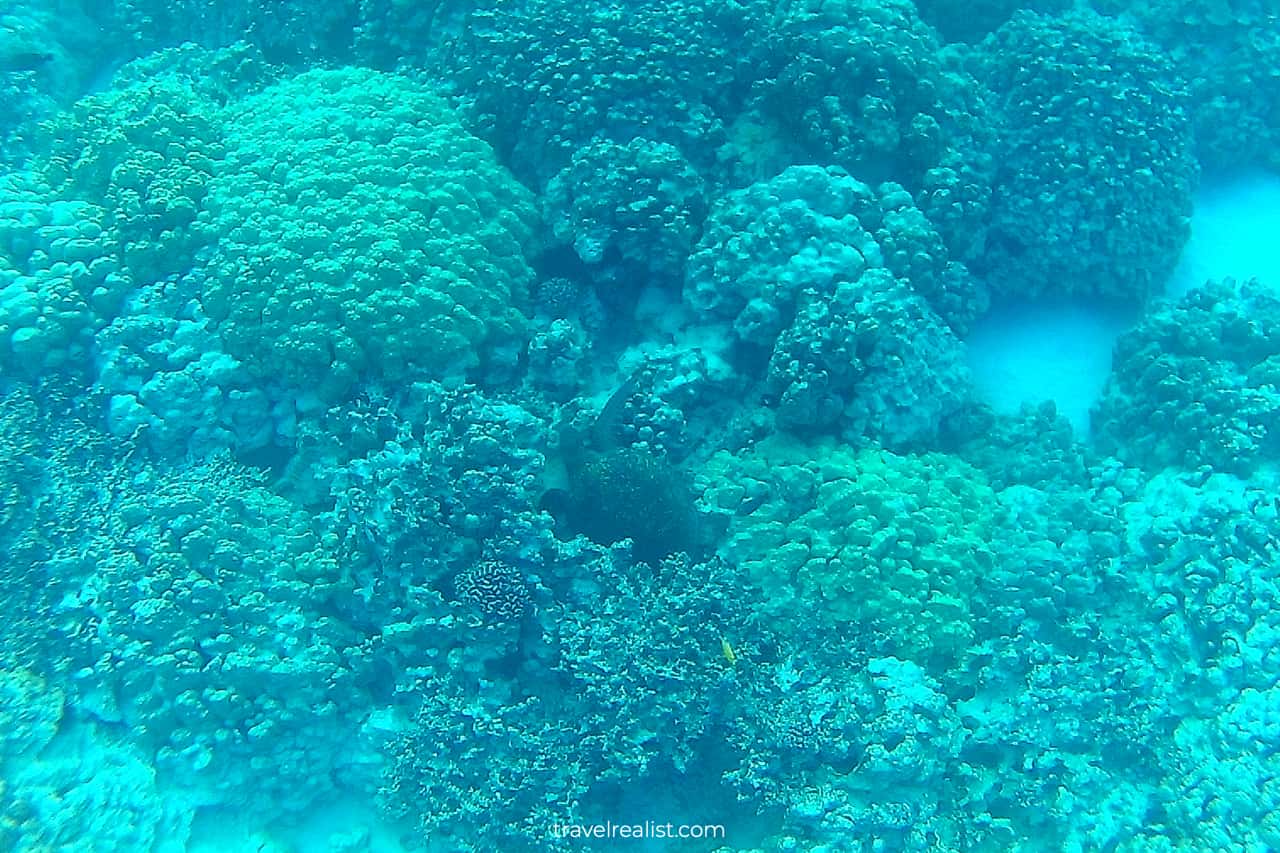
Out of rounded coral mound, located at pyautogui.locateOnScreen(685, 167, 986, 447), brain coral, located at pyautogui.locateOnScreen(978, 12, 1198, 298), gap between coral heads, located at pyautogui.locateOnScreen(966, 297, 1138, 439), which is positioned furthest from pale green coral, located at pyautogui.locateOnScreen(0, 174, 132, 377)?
brain coral, located at pyautogui.locateOnScreen(978, 12, 1198, 298)

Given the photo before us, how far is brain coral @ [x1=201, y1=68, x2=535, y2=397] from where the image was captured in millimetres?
4855

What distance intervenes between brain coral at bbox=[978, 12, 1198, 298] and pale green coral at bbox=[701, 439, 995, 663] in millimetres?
2515

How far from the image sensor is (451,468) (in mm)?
4609

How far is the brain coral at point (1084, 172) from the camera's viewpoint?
6.42 m

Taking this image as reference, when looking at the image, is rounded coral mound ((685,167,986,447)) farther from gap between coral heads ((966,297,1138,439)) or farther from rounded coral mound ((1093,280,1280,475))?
rounded coral mound ((1093,280,1280,475))

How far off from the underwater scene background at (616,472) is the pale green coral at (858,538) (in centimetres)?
3

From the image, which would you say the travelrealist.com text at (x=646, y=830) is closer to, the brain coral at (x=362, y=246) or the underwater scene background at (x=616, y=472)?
the underwater scene background at (x=616, y=472)

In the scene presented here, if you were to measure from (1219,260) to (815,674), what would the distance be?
5.62 metres

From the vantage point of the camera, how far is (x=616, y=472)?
466 cm

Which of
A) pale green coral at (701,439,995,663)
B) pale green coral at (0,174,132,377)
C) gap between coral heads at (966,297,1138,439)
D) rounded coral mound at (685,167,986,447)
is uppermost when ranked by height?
gap between coral heads at (966,297,1138,439)

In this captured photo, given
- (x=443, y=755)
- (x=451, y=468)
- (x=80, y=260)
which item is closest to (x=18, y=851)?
(x=443, y=755)

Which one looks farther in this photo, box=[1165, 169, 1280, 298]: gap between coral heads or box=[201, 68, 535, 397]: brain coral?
box=[1165, 169, 1280, 298]: gap between coral heads

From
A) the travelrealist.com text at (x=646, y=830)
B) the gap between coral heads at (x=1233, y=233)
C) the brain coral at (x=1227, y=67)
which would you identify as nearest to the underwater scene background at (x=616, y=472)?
the travelrealist.com text at (x=646, y=830)

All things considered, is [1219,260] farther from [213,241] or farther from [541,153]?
[213,241]
